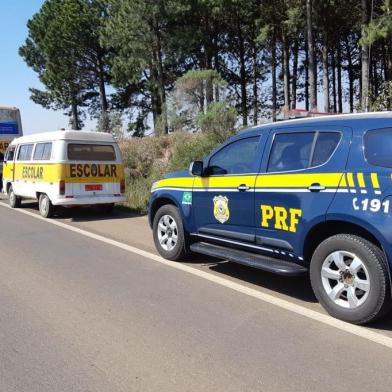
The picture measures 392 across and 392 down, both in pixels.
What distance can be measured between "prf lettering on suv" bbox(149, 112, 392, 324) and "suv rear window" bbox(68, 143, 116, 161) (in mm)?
5831

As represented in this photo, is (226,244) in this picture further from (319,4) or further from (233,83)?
(233,83)

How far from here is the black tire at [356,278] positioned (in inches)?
180

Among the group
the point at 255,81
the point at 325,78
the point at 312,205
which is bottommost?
the point at 312,205

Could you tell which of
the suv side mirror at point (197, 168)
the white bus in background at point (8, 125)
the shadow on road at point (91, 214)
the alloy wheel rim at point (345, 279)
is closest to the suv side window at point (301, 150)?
the alloy wheel rim at point (345, 279)

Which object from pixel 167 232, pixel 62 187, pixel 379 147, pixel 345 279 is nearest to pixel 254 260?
pixel 345 279

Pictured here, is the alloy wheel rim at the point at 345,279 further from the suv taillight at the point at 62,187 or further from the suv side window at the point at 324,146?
the suv taillight at the point at 62,187

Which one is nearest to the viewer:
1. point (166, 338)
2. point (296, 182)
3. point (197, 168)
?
point (166, 338)

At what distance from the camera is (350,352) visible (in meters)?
4.21

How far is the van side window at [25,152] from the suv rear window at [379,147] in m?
10.3

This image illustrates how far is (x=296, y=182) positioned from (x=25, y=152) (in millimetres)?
10110

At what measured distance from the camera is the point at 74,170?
39.4 feet

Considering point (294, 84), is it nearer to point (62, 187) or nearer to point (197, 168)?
point (62, 187)

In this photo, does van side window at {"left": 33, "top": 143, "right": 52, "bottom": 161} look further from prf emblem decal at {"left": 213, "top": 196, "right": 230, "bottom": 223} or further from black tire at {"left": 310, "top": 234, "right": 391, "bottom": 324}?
black tire at {"left": 310, "top": 234, "right": 391, "bottom": 324}

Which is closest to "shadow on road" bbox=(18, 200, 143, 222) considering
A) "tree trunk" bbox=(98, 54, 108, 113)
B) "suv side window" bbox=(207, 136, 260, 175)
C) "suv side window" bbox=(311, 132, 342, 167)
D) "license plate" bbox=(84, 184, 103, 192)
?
"license plate" bbox=(84, 184, 103, 192)
